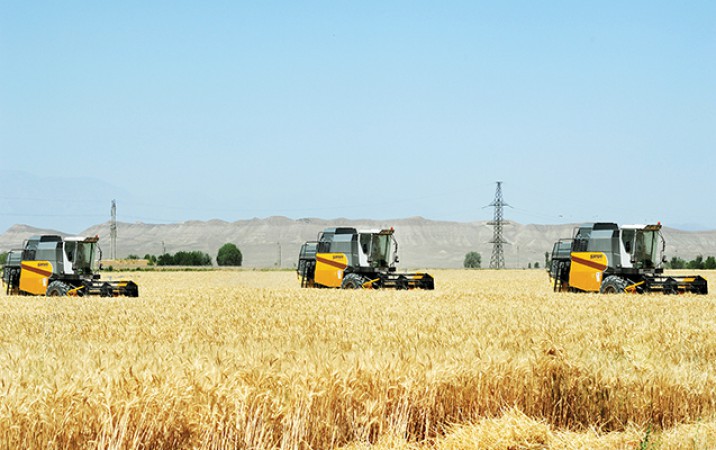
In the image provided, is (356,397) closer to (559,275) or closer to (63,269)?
(63,269)

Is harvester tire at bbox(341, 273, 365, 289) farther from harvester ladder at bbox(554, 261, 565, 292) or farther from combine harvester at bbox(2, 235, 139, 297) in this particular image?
combine harvester at bbox(2, 235, 139, 297)

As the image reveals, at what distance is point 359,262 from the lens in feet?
114

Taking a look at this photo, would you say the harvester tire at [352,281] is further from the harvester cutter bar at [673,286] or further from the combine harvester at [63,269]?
the harvester cutter bar at [673,286]

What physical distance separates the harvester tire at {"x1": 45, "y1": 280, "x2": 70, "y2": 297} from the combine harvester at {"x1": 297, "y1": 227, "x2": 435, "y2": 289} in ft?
33.8

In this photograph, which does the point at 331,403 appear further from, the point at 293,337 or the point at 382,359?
the point at 293,337

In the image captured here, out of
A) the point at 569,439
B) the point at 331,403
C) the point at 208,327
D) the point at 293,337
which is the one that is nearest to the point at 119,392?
the point at 331,403

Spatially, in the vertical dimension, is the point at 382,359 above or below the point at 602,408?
above

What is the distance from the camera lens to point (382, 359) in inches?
344

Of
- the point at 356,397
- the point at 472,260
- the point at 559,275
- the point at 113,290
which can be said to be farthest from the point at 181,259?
the point at 356,397

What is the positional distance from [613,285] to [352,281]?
10.6 metres

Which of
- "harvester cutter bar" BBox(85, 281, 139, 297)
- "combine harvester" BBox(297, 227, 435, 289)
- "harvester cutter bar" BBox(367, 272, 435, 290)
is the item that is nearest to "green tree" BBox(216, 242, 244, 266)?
"combine harvester" BBox(297, 227, 435, 289)

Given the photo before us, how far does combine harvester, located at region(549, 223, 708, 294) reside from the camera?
2972 cm

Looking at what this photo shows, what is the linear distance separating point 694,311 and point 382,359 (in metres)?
14.6

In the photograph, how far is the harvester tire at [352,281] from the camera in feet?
111
